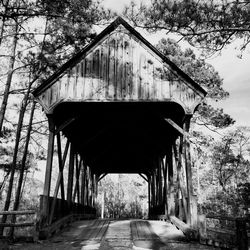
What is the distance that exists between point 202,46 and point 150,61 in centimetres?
152

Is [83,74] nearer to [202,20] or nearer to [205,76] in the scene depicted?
[202,20]

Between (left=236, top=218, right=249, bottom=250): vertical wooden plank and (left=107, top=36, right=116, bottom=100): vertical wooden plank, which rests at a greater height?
(left=107, top=36, right=116, bottom=100): vertical wooden plank

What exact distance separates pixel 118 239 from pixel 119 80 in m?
4.16

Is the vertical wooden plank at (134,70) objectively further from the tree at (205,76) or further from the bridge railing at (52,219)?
the tree at (205,76)

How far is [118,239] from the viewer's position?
6.89 m

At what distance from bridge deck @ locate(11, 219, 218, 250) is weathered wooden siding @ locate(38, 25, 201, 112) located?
3316 millimetres

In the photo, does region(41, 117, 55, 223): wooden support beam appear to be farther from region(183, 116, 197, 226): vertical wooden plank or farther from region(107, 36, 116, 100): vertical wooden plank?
region(183, 116, 197, 226): vertical wooden plank

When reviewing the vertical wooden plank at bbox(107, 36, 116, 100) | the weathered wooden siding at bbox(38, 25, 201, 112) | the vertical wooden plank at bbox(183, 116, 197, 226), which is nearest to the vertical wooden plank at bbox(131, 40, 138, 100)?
the weathered wooden siding at bbox(38, 25, 201, 112)

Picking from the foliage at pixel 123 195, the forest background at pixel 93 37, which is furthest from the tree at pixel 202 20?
the foliage at pixel 123 195

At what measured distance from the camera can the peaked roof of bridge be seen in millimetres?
8195

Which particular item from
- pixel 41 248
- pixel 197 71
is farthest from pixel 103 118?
pixel 197 71

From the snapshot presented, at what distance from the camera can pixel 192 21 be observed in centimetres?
804

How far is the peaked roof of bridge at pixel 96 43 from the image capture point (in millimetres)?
8195

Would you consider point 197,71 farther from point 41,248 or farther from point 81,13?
point 41,248
